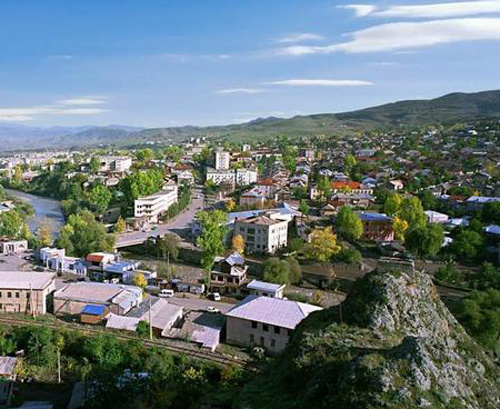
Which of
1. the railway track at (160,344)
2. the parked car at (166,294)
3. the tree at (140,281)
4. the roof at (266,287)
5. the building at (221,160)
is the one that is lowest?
the parked car at (166,294)

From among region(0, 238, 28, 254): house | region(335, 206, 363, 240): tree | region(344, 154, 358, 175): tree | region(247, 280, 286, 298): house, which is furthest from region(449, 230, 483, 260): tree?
region(344, 154, 358, 175): tree

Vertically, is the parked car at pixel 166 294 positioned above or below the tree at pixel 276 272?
below

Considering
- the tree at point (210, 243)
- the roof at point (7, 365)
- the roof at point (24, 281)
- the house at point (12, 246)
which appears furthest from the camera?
the house at point (12, 246)

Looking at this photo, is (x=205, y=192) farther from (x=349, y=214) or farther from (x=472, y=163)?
(x=472, y=163)

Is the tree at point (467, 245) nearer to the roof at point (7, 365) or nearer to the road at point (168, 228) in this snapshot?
the road at point (168, 228)

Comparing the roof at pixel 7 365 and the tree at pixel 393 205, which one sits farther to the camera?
the tree at pixel 393 205

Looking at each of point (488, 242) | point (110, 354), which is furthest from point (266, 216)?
point (110, 354)

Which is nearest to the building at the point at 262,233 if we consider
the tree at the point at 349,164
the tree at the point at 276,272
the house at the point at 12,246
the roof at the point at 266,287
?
the tree at the point at 276,272
